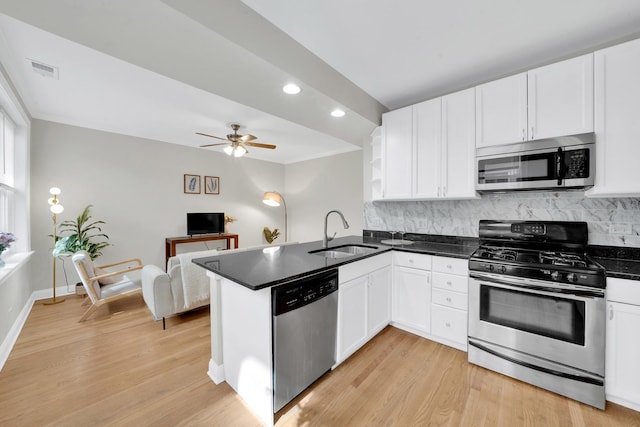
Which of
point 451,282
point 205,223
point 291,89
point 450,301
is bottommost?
point 450,301

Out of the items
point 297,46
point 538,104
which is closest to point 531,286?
point 538,104

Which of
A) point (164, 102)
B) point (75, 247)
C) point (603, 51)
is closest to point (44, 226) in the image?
point (75, 247)

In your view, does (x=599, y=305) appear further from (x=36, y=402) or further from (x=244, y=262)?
(x=36, y=402)

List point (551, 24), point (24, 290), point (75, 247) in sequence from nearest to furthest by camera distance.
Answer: point (551, 24)
point (24, 290)
point (75, 247)

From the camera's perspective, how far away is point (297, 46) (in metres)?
1.93

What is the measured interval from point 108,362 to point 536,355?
11.1 ft

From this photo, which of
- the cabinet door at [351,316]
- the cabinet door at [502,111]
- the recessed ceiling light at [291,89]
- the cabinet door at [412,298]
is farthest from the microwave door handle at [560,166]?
the recessed ceiling light at [291,89]

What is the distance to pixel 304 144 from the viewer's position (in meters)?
5.19

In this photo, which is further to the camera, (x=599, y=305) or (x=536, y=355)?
(x=536, y=355)

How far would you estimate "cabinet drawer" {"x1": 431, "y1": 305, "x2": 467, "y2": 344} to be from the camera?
7.41ft

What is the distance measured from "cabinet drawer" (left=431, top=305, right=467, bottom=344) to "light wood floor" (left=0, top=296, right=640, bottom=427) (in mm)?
138

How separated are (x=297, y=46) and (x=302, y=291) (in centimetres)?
179

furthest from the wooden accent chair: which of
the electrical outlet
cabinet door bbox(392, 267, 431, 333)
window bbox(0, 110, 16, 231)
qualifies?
the electrical outlet

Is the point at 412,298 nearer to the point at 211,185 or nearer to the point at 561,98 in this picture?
the point at 561,98
